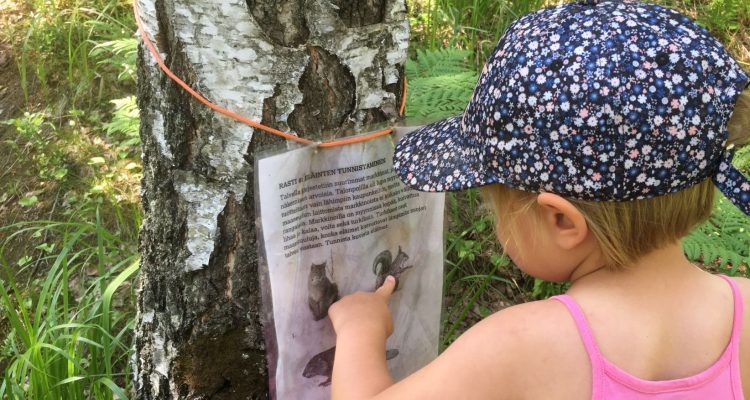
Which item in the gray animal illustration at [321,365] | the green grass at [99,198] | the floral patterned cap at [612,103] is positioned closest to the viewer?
the floral patterned cap at [612,103]

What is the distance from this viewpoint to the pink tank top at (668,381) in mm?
1196

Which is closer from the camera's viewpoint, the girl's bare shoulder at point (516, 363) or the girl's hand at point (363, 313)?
the girl's bare shoulder at point (516, 363)

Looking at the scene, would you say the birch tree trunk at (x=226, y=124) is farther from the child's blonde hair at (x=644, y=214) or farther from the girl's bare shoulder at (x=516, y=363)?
the girl's bare shoulder at (x=516, y=363)

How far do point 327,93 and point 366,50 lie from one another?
11cm

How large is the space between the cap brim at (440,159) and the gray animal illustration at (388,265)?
24cm

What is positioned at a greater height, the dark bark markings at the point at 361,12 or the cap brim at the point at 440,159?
the dark bark markings at the point at 361,12

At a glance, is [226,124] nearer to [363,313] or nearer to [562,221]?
[363,313]

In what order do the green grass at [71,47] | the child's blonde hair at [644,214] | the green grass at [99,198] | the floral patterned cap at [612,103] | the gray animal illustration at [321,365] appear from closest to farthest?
the floral patterned cap at [612,103] < the child's blonde hair at [644,214] < the gray animal illustration at [321,365] < the green grass at [99,198] < the green grass at [71,47]

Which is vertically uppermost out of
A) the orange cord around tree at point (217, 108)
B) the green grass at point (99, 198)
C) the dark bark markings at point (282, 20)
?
the dark bark markings at point (282, 20)

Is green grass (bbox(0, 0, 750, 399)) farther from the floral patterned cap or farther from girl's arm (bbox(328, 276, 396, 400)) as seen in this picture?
the floral patterned cap

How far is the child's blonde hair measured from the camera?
115 centimetres

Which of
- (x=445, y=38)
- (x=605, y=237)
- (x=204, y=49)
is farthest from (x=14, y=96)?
(x=605, y=237)


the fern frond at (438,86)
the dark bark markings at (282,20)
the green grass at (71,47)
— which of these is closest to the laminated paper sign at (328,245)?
the dark bark markings at (282,20)

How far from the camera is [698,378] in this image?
4.08 feet
